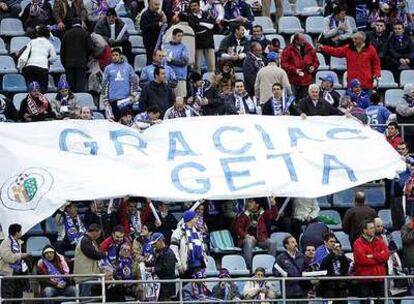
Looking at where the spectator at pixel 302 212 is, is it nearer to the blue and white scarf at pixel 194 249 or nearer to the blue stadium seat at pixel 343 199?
the blue stadium seat at pixel 343 199

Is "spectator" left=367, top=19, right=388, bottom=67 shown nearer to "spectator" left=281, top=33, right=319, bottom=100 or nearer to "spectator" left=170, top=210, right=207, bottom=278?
"spectator" left=281, top=33, right=319, bottom=100

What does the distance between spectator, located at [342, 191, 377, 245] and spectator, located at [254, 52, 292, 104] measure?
3.09 metres

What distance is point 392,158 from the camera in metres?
33.0

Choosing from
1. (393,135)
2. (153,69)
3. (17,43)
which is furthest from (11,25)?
(393,135)

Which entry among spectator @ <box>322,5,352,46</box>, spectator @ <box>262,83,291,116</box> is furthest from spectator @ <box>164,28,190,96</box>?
spectator @ <box>322,5,352,46</box>

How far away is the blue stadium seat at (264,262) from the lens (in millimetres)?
32125

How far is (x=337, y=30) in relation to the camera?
1485 inches

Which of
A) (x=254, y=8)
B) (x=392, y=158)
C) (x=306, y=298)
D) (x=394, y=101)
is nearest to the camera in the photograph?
(x=306, y=298)

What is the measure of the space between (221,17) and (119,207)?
565 cm

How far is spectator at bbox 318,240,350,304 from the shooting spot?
102 feet

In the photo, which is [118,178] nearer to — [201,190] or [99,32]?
[201,190]

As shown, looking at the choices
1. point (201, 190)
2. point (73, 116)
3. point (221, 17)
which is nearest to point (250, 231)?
point (201, 190)

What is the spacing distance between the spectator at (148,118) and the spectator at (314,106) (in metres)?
2.02

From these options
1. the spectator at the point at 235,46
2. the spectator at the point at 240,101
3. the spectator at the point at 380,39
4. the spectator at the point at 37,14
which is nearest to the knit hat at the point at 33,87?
the spectator at the point at 240,101
